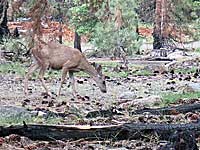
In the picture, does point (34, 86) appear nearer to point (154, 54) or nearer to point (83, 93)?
point (83, 93)

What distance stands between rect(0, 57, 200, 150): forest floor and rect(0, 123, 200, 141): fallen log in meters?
0.06

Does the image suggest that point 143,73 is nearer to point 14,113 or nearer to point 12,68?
point 12,68

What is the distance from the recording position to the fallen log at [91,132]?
5.84 m

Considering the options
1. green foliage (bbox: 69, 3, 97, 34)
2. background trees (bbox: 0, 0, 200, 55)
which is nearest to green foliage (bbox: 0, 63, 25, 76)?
background trees (bbox: 0, 0, 200, 55)

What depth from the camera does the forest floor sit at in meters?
5.77

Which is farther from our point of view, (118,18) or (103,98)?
(103,98)

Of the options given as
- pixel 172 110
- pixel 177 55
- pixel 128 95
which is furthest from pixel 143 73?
pixel 172 110

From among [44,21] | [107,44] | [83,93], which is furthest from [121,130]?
[107,44]

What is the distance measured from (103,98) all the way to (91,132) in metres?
5.40

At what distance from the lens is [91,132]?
593cm

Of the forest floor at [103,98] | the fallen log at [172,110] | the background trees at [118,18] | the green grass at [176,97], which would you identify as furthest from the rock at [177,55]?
the fallen log at [172,110]

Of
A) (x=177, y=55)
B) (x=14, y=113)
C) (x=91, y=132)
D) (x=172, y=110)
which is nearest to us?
(x=91, y=132)

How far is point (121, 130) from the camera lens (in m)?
5.89

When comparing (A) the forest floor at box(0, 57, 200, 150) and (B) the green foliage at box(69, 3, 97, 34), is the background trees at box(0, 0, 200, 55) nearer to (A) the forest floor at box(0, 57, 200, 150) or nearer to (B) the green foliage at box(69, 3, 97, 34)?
(B) the green foliage at box(69, 3, 97, 34)
